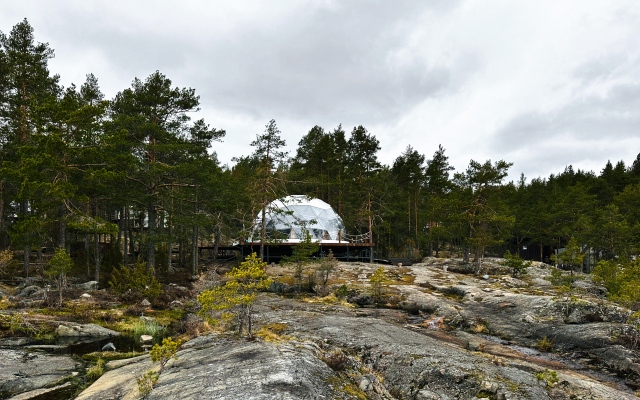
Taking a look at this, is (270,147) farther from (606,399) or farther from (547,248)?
(547,248)

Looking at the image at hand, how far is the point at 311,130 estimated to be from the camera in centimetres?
5841

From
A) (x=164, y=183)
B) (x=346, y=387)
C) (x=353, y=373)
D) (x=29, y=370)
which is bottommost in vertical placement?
(x=29, y=370)

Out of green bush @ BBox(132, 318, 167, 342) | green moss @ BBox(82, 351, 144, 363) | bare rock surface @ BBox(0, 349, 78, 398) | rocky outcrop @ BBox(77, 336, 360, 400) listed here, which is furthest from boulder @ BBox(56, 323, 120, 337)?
rocky outcrop @ BBox(77, 336, 360, 400)

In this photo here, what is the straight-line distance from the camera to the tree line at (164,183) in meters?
21.2

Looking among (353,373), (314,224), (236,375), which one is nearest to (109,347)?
(236,375)

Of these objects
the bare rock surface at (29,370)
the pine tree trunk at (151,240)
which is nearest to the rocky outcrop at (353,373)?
the bare rock surface at (29,370)

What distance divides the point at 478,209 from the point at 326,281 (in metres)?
20.4

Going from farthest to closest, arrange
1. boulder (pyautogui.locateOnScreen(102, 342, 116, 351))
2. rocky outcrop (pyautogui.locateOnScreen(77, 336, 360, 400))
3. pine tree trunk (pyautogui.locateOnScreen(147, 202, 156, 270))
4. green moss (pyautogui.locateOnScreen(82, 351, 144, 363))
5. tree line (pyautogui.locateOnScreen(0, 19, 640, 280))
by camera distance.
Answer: pine tree trunk (pyautogui.locateOnScreen(147, 202, 156, 270)), tree line (pyautogui.locateOnScreen(0, 19, 640, 280)), boulder (pyautogui.locateOnScreen(102, 342, 116, 351)), green moss (pyautogui.locateOnScreen(82, 351, 144, 363)), rocky outcrop (pyautogui.locateOnScreen(77, 336, 360, 400))

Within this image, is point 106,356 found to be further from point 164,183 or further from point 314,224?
Answer: point 314,224

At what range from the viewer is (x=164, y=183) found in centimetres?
2928

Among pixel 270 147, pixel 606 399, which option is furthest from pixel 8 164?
pixel 606 399

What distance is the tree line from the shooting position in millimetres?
→ 21234

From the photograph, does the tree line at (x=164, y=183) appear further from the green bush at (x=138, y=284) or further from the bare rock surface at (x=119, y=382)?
the bare rock surface at (x=119, y=382)

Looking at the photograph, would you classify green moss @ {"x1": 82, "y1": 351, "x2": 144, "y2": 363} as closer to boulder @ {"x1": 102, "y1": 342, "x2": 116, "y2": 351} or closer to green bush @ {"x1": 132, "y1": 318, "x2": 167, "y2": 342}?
boulder @ {"x1": 102, "y1": 342, "x2": 116, "y2": 351}
